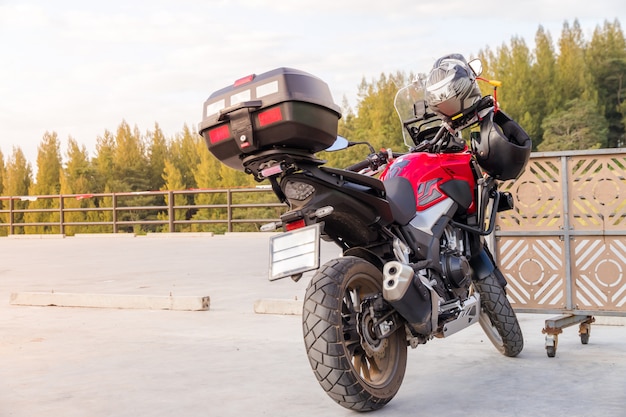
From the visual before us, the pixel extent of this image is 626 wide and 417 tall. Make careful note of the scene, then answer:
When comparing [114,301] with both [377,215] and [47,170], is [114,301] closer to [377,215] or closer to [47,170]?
[377,215]

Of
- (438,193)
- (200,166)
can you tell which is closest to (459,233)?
(438,193)

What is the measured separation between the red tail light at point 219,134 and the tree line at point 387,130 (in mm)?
27896

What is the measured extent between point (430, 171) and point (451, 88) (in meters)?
0.47

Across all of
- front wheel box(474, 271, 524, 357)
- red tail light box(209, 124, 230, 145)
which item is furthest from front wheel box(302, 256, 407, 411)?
front wheel box(474, 271, 524, 357)

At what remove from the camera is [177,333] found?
5.44 m

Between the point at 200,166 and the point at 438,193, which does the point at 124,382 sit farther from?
the point at 200,166

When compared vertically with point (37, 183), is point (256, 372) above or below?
below

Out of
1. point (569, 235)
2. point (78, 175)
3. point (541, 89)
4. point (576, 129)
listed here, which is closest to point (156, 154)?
point (78, 175)

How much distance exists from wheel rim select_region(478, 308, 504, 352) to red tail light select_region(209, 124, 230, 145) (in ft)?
6.01

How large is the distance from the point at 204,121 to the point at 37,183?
112ft

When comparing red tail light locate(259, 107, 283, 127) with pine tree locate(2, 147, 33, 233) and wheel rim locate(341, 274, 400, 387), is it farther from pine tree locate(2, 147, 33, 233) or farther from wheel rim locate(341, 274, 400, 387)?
pine tree locate(2, 147, 33, 233)

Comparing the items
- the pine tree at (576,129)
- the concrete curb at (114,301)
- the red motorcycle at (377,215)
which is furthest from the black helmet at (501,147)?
the pine tree at (576,129)

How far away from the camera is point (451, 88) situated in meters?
4.06

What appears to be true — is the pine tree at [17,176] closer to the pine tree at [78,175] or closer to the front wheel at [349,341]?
the pine tree at [78,175]
